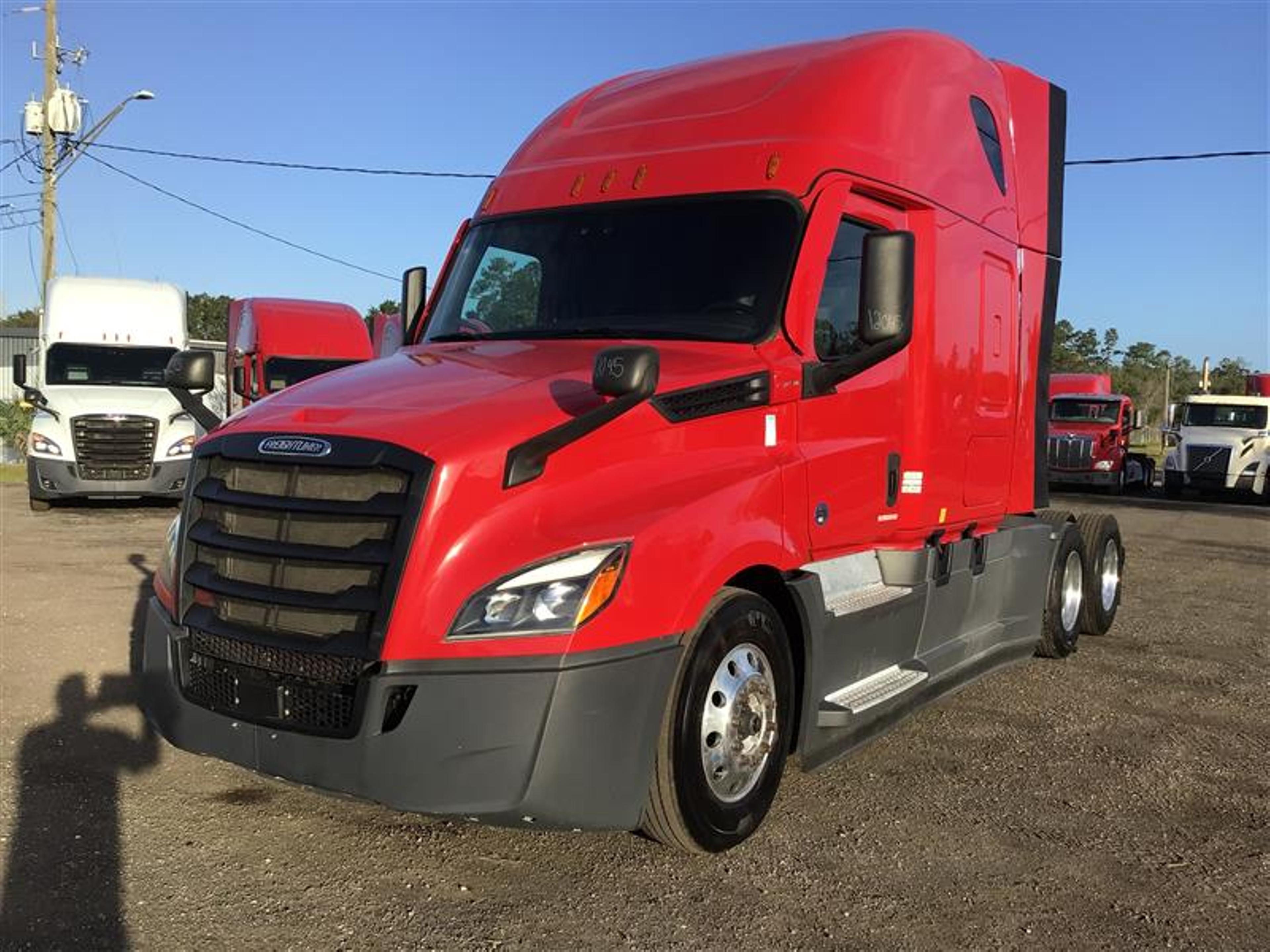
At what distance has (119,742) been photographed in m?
5.12

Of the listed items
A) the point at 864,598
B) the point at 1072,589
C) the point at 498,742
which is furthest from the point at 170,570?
the point at 1072,589

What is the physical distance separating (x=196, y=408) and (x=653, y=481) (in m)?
2.29

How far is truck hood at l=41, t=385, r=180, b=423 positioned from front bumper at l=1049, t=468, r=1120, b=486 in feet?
63.6

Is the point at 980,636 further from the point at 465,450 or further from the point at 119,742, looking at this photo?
the point at 119,742

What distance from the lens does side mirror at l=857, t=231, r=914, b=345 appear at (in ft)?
14.0

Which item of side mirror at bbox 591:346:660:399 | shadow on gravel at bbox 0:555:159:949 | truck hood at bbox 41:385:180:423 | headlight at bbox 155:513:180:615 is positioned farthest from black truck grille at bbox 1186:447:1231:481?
headlight at bbox 155:513:180:615

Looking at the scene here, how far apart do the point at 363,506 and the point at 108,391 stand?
13550 mm

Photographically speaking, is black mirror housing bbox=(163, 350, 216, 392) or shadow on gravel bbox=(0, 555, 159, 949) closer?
shadow on gravel bbox=(0, 555, 159, 949)

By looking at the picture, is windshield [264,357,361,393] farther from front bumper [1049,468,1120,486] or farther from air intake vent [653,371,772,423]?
front bumper [1049,468,1120,486]

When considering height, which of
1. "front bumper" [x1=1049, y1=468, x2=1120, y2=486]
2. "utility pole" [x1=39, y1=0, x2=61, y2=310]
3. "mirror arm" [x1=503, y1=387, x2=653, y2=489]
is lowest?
"front bumper" [x1=1049, y1=468, x2=1120, y2=486]

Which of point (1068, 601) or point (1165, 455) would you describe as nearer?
point (1068, 601)

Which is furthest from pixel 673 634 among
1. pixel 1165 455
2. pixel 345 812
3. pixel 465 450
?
pixel 1165 455

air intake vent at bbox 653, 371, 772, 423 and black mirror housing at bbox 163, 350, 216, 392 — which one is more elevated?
black mirror housing at bbox 163, 350, 216, 392

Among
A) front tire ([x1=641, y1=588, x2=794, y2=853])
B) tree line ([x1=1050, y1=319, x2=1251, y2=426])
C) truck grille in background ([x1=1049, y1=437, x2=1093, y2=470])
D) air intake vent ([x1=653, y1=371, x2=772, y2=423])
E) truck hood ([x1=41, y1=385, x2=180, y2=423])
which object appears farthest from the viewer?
tree line ([x1=1050, y1=319, x2=1251, y2=426])
